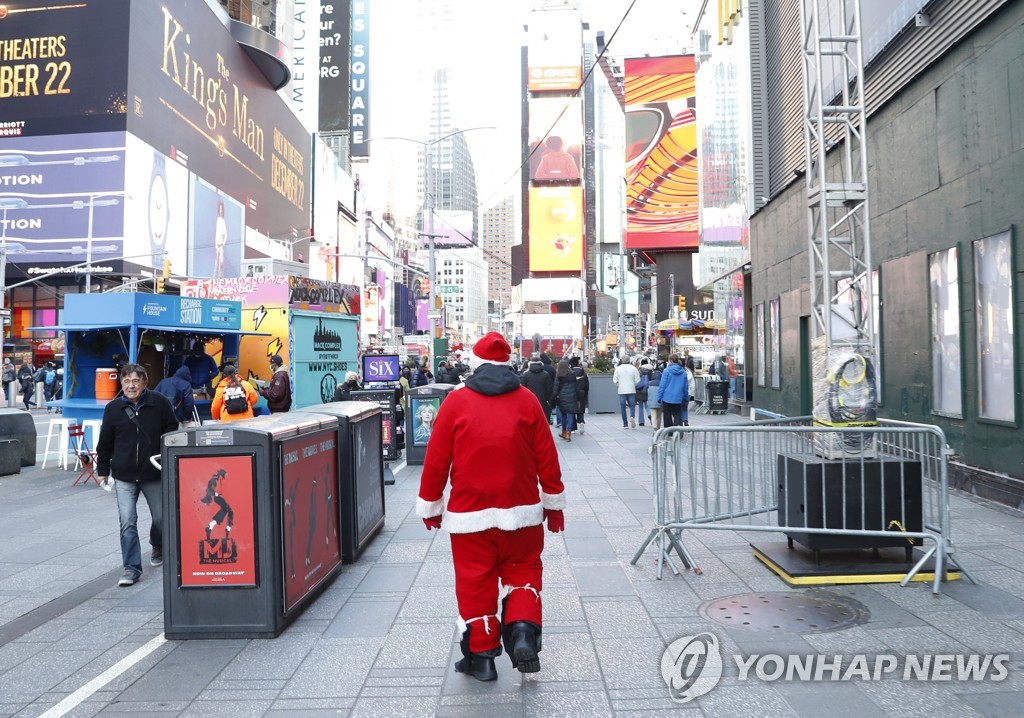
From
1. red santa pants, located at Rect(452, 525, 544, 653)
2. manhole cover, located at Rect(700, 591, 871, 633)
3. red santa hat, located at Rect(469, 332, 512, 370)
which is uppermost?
red santa hat, located at Rect(469, 332, 512, 370)

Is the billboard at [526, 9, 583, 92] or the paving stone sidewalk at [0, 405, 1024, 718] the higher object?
the billboard at [526, 9, 583, 92]

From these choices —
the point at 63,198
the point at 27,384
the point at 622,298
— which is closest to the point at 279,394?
the point at 27,384

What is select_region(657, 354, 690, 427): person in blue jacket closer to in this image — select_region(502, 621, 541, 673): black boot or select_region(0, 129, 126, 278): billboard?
select_region(502, 621, 541, 673): black boot

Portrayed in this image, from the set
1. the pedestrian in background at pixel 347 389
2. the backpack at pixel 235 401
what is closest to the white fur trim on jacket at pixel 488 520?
the backpack at pixel 235 401

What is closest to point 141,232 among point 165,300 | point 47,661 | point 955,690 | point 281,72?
point 281,72

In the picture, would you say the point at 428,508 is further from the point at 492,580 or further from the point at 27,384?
the point at 27,384

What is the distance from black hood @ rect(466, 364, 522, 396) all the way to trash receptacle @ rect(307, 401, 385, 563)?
276cm

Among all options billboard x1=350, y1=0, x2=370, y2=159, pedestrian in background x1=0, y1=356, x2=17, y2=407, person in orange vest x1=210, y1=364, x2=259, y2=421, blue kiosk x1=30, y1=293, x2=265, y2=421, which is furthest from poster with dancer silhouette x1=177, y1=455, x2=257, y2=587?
billboard x1=350, y1=0, x2=370, y2=159

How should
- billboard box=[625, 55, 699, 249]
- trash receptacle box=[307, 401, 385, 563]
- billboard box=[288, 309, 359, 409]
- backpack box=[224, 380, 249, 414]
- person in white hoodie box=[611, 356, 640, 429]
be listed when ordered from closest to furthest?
trash receptacle box=[307, 401, 385, 563]
backpack box=[224, 380, 249, 414]
billboard box=[288, 309, 359, 409]
person in white hoodie box=[611, 356, 640, 429]
billboard box=[625, 55, 699, 249]

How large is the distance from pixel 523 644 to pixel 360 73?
111196 millimetres

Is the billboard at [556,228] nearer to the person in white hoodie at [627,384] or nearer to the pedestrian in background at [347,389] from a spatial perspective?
the person in white hoodie at [627,384]

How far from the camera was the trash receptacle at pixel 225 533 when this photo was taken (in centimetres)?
525

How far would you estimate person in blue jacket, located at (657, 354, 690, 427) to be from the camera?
1480 cm

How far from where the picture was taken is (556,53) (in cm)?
12319
